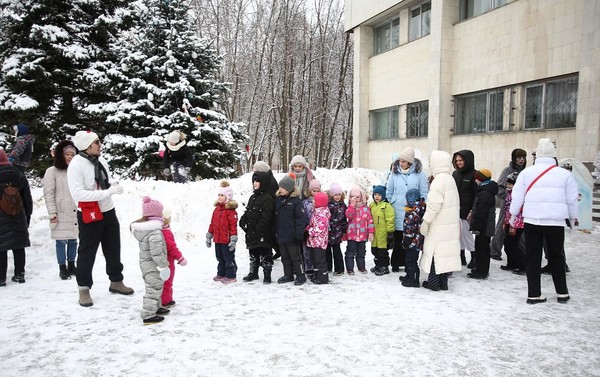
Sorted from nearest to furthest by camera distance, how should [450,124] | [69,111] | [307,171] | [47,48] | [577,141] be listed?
[307,171]
[577,141]
[47,48]
[69,111]
[450,124]

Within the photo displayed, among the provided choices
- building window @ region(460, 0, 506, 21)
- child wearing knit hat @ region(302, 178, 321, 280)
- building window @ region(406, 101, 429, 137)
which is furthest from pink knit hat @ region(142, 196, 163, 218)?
building window @ region(406, 101, 429, 137)

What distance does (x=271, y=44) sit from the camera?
2828 cm

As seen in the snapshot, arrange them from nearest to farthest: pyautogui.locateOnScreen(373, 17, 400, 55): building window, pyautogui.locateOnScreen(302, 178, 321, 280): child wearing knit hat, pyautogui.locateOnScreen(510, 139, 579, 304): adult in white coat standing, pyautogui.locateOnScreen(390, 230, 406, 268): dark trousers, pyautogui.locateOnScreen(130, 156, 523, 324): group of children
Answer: pyautogui.locateOnScreen(510, 139, 579, 304): adult in white coat standing → pyautogui.locateOnScreen(130, 156, 523, 324): group of children → pyautogui.locateOnScreen(302, 178, 321, 280): child wearing knit hat → pyautogui.locateOnScreen(390, 230, 406, 268): dark trousers → pyautogui.locateOnScreen(373, 17, 400, 55): building window

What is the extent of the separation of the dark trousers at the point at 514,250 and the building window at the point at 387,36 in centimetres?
1420

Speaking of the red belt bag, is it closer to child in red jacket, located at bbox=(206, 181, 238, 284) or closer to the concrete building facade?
child in red jacket, located at bbox=(206, 181, 238, 284)

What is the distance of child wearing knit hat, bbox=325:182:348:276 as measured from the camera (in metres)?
6.64

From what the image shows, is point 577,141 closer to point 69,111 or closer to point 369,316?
point 369,316

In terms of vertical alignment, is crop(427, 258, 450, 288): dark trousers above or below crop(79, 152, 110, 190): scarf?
below

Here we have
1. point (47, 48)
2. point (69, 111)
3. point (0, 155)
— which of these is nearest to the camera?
point (0, 155)

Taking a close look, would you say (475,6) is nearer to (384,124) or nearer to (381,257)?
(384,124)

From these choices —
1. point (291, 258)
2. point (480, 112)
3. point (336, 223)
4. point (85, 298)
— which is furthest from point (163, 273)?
point (480, 112)

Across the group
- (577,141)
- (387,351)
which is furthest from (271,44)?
(387,351)

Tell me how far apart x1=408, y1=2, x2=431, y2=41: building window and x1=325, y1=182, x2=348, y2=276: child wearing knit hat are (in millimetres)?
13014

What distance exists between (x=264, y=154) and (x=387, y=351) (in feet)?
134
